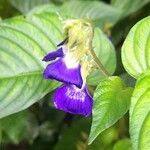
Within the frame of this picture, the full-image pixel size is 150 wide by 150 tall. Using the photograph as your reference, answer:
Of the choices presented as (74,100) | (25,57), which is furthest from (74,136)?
(74,100)

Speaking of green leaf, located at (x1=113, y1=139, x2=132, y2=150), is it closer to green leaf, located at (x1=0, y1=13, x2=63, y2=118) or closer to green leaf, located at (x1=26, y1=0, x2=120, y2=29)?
green leaf, located at (x1=0, y1=13, x2=63, y2=118)

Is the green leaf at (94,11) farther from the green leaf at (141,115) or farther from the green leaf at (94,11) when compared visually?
the green leaf at (141,115)

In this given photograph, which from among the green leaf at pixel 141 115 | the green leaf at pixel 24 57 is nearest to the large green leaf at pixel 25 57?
the green leaf at pixel 24 57

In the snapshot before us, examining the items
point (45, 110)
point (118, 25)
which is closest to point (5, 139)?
point (45, 110)

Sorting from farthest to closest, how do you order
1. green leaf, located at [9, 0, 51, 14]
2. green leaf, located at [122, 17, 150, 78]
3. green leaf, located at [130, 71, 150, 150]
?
1. green leaf, located at [9, 0, 51, 14]
2. green leaf, located at [122, 17, 150, 78]
3. green leaf, located at [130, 71, 150, 150]

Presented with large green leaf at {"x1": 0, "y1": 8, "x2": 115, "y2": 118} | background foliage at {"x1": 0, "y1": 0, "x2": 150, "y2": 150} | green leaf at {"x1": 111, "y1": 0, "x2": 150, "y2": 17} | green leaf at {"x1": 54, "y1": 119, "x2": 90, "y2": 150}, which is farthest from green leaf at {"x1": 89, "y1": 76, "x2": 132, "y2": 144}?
green leaf at {"x1": 111, "y1": 0, "x2": 150, "y2": 17}

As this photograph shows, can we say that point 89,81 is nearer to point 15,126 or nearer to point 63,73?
point 63,73

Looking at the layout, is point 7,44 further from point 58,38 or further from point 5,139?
point 5,139

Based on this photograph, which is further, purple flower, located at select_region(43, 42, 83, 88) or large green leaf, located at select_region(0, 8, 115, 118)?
large green leaf, located at select_region(0, 8, 115, 118)

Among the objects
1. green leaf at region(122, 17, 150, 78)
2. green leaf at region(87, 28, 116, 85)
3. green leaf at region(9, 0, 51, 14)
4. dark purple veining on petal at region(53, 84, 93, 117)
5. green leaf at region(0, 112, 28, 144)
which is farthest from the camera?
green leaf at region(9, 0, 51, 14)

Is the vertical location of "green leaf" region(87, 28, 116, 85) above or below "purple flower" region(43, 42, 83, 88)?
below
